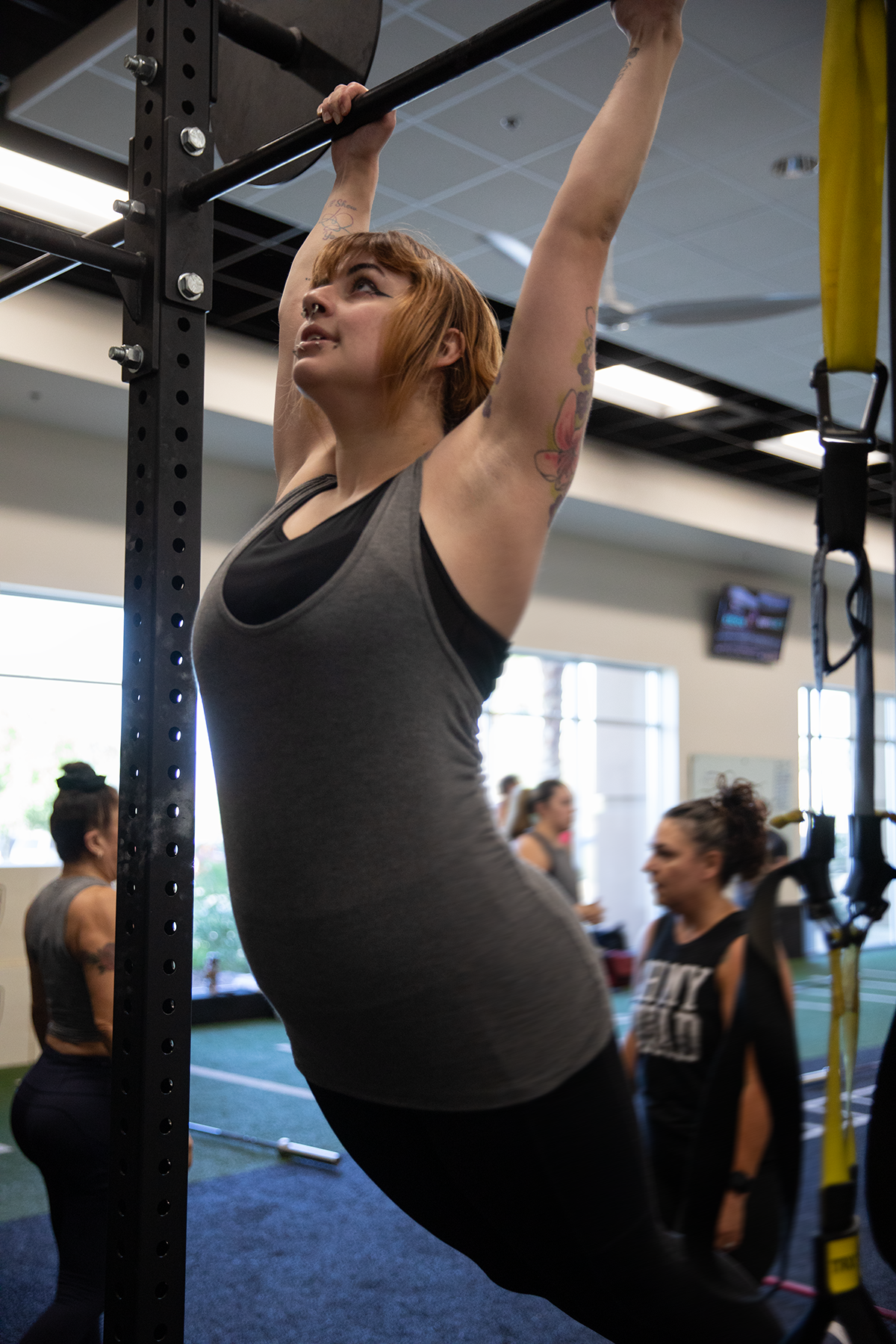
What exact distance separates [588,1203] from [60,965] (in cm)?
202

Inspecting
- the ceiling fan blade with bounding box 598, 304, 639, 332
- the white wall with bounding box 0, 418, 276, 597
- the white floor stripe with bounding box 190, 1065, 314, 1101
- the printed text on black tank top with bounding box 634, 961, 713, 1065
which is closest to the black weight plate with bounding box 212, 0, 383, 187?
the printed text on black tank top with bounding box 634, 961, 713, 1065

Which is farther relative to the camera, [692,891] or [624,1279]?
[692,891]

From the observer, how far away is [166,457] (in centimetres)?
126

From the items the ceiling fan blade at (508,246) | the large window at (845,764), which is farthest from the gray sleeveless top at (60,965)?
the large window at (845,764)

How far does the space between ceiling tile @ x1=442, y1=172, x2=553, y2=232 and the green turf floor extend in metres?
3.29

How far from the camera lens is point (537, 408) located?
0.85 m

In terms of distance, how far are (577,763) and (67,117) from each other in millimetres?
6577

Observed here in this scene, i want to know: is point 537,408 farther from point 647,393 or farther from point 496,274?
point 647,393

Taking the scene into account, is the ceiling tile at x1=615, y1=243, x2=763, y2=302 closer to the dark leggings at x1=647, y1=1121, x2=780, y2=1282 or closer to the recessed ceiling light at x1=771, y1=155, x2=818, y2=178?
the recessed ceiling light at x1=771, y1=155, x2=818, y2=178

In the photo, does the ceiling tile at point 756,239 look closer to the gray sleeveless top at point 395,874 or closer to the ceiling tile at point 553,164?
the ceiling tile at point 553,164

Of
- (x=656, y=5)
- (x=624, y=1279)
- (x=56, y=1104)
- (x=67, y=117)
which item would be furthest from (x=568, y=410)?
(x=67, y=117)

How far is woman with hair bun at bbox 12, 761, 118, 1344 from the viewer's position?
2260mm

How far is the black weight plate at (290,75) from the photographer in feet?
4.70

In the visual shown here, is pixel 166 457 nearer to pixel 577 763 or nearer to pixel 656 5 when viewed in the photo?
pixel 656 5
